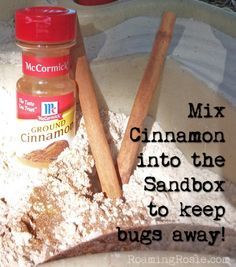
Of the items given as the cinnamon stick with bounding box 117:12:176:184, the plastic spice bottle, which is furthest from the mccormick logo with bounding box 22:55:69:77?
the cinnamon stick with bounding box 117:12:176:184

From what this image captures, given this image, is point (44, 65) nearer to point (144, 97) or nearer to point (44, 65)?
point (44, 65)

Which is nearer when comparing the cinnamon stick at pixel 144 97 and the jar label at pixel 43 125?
the jar label at pixel 43 125

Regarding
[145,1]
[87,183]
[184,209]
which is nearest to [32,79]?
[87,183]

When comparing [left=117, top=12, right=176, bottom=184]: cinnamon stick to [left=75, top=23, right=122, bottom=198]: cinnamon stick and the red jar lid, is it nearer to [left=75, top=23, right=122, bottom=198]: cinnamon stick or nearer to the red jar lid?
[left=75, top=23, right=122, bottom=198]: cinnamon stick

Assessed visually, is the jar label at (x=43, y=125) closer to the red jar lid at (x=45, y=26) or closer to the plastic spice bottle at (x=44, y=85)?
the plastic spice bottle at (x=44, y=85)

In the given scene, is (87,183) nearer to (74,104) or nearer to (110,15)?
(74,104)

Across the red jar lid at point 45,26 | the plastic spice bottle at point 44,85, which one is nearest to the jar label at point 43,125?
the plastic spice bottle at point 44,85
